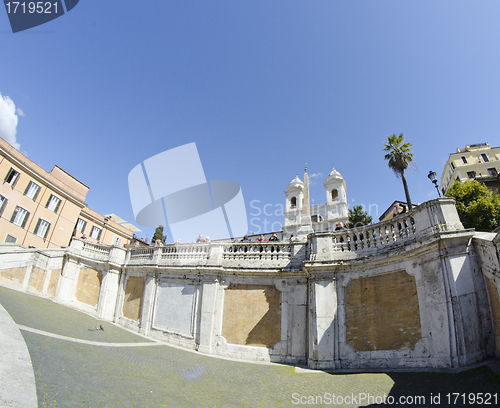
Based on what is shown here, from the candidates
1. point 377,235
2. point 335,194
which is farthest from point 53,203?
point 335,194

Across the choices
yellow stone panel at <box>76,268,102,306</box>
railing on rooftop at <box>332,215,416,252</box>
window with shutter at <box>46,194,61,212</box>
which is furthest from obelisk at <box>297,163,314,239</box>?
window with shutter at <box>46,194,61,212</box>

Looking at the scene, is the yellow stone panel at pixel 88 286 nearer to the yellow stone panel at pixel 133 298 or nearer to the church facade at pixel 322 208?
the yellow stone panel at pixel 133 298

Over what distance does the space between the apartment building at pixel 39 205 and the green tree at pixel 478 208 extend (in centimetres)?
3646

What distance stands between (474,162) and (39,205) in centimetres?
6570

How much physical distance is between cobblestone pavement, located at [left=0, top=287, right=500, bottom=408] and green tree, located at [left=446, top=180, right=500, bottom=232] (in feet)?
68.8

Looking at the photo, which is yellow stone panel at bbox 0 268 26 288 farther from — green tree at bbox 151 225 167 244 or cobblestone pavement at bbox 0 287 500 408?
green tree at bbox 151 225 167 244

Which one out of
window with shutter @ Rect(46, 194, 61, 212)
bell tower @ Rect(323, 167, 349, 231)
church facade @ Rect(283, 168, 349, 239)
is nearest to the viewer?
window with shutter @ Rect(46, 194, 61, 212)

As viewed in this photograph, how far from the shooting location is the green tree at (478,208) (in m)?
21.4

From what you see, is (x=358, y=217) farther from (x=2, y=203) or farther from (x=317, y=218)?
(x=2, y=203)

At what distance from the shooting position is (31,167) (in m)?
27.2

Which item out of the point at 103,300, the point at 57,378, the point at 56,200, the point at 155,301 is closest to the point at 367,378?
the point at 57,378

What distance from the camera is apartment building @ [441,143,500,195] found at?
43.1 metres

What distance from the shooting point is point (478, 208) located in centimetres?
2191

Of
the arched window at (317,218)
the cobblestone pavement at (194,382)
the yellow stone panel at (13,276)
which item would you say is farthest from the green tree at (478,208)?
the yellow stone panel at (13,276)
